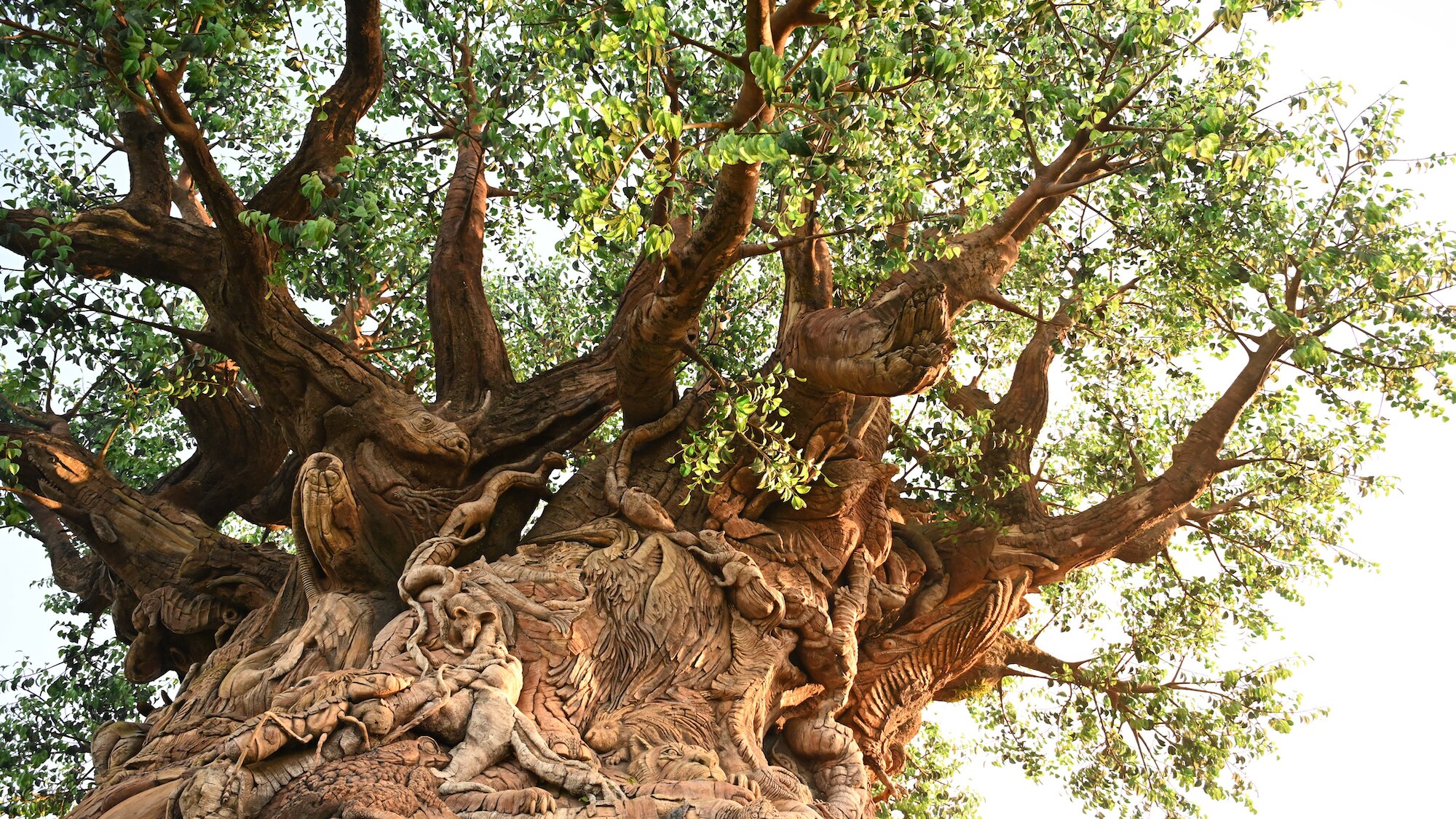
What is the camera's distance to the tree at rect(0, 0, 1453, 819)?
229 inches

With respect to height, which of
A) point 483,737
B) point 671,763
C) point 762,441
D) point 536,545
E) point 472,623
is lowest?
point 483,737

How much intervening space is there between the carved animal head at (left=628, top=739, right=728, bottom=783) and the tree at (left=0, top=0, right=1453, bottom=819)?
0.03 meters

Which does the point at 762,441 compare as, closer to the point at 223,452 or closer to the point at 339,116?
the point at 339,116

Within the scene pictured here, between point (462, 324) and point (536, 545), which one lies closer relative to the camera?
point (536, 545)

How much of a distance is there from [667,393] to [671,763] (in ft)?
9.45

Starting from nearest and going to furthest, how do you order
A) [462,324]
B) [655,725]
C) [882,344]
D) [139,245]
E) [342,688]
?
[342,688], [655,725], [882,344], [139,245], [462,324]

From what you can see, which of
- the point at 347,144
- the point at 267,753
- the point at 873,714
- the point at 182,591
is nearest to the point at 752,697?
the point at 873,714

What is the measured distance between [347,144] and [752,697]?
4.97m

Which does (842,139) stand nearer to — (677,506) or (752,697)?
(677,506)

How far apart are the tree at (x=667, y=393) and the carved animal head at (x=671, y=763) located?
28 mm

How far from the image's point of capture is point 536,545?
24.1 feet

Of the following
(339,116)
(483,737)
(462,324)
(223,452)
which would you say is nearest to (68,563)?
(223,452)

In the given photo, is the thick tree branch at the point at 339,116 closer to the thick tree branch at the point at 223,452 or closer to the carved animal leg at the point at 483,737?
the thick tree branch at the point at 223,452

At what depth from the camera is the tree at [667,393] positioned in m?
5.80
